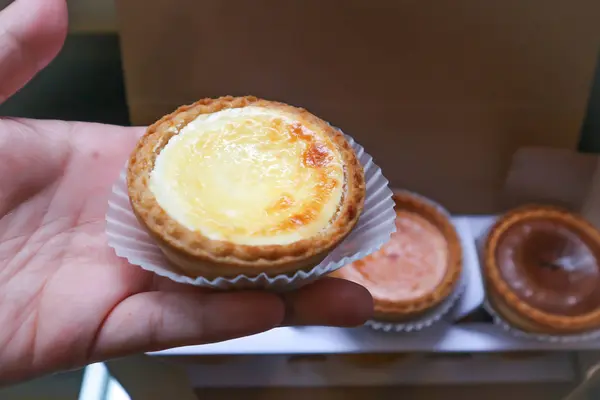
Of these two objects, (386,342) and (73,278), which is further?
(386,342)

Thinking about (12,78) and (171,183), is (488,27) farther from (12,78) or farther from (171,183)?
(12,78)

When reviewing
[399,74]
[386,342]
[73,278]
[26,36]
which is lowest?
[386,342]

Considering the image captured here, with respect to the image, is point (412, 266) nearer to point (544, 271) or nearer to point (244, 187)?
point (544, 271)

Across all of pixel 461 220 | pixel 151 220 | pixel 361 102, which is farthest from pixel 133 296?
pixel 461 220

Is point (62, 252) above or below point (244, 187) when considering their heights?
below

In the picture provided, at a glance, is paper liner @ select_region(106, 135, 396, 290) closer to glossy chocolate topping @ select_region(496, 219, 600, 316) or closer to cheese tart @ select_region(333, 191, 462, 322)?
cheese tart @ select_region(333, 191, 462, 322)

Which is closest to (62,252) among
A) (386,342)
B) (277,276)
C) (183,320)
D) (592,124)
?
(183,320)
